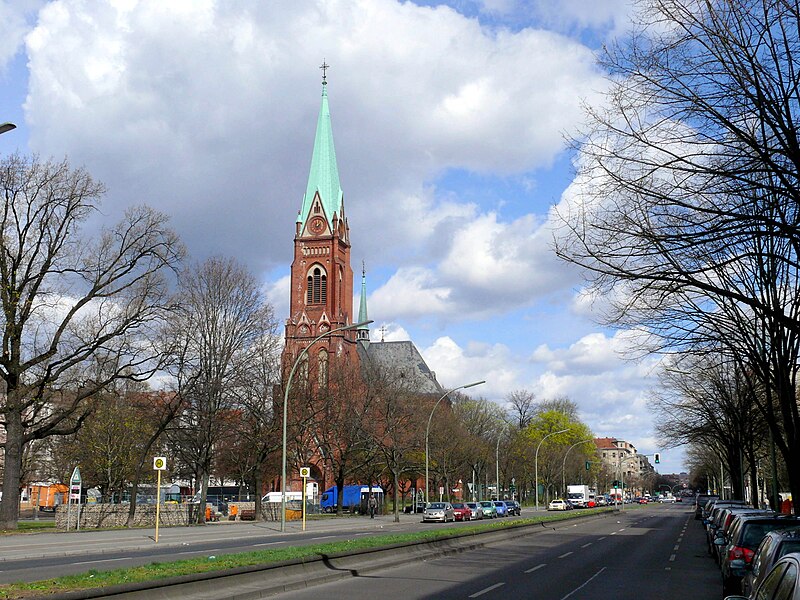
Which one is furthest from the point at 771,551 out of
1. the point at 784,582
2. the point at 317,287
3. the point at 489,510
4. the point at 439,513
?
the point at 317,287

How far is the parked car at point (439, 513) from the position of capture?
55.1m

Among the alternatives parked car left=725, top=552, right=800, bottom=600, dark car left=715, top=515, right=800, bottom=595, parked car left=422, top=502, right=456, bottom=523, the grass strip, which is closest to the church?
parked car left=422, top=502, right=456, bottom=523

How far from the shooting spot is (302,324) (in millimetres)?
100938

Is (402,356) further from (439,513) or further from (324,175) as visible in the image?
(439,513)

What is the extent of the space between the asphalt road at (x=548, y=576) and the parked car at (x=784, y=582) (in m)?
9.26

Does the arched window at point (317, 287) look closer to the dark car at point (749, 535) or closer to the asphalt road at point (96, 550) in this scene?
the asphalt road at point (96, 550)

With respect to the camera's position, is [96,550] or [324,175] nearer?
[96,550]

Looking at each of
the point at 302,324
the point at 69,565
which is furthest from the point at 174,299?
the point at 302,324

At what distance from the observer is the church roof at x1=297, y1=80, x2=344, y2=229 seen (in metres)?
101

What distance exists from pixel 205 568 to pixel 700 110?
463 inches

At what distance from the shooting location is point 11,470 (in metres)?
36.8

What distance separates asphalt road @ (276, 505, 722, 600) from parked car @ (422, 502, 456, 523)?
2358 cm

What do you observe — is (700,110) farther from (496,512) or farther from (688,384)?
(496,512)

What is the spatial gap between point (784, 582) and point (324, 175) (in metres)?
100
